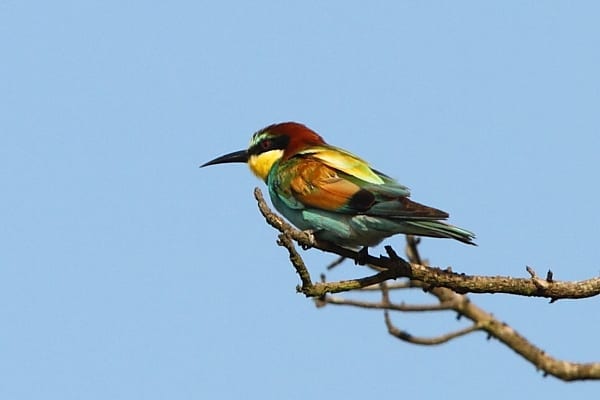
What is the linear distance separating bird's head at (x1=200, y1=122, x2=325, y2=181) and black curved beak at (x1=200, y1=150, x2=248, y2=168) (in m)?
0.09

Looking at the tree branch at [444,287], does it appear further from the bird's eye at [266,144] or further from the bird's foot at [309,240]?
the bird's eye at [266,144]

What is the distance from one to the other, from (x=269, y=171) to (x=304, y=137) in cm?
28

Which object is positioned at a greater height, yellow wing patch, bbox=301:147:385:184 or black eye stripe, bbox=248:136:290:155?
black eye stripe, bbox=248:136:290:155

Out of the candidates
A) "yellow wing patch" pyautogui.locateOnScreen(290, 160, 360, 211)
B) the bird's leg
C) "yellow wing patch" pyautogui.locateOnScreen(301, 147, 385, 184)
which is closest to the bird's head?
"yellow wing patch" pyautogui.locateOnScreen(301, 147, 385, 184)

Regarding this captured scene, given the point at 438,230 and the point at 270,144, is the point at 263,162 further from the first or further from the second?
the point at 438,230

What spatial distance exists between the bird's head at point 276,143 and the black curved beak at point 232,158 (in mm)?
89

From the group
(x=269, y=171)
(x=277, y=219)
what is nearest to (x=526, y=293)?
(x=277, y=219)

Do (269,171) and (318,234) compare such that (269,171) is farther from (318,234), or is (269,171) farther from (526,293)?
(526,293)

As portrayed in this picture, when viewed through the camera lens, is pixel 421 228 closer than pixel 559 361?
Yes

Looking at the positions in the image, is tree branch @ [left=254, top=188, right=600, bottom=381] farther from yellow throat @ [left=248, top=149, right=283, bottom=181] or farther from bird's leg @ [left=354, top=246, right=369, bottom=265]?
yellow throat @ [left=248, top=149, right=283, bottom=181]

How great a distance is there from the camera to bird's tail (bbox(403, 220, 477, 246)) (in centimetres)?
475

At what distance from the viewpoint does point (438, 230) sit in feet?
16.0

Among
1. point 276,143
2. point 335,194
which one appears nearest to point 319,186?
point 335,194

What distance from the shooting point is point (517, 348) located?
625cm
